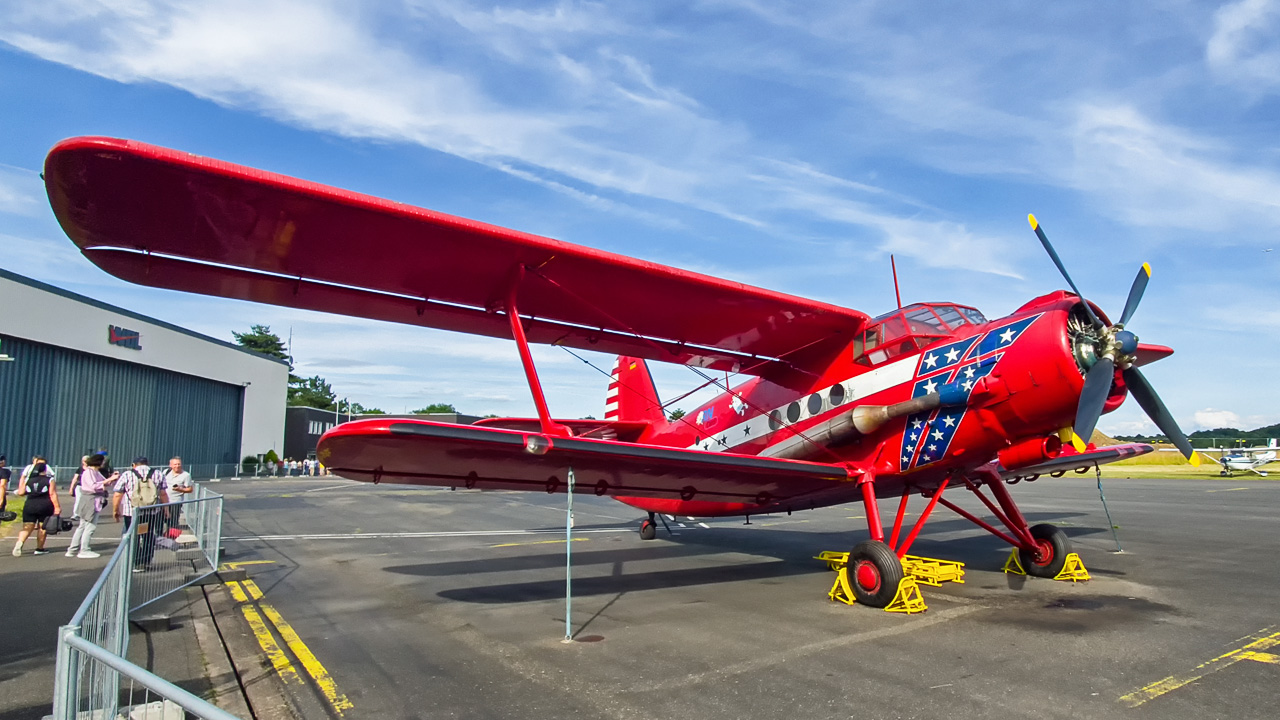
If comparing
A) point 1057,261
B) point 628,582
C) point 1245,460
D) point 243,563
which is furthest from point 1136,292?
point 1245,460

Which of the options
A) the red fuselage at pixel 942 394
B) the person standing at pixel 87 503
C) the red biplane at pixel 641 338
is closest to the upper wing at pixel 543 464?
the red biplane at pixel 641 338

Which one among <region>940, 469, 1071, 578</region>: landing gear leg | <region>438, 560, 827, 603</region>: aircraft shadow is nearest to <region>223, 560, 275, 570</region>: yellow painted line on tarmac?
<region>438, 560, 827, 603</region>: aircraft shadow

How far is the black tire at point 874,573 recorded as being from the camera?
7359 millimetres

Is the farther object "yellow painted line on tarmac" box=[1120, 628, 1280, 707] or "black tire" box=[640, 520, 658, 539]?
"black tire" box=[640, 520, 658, 539]

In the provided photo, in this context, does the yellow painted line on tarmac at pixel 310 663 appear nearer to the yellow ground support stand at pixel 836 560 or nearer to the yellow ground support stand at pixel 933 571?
the yellow ground support stand at pixel 836 560

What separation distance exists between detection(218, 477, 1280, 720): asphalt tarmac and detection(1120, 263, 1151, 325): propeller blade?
302cm

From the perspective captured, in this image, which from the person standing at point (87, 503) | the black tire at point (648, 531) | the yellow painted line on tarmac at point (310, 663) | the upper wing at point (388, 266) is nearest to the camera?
the yellow painted line on tarmac at point (310, 663)

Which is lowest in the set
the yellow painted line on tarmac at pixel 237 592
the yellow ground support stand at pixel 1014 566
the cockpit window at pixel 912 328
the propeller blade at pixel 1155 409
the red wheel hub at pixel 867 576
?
the yellow painted line on tarmac at pixel 237 592

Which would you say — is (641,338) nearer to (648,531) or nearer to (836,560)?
(836,560)

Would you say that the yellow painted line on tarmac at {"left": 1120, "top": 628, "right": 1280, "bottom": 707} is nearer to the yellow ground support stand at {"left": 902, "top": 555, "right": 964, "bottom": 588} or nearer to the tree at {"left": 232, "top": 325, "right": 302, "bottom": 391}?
the yellow ground support stand at {"left": 902, "top": 555, "right": 964, "bottom": 588}

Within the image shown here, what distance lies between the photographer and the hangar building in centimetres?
2911

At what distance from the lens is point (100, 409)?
3409 centimetres

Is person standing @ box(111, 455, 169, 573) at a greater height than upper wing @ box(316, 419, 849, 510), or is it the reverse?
upper wing @ box(316, 419, 849, 510)

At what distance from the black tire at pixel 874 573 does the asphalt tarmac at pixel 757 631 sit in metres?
0.16
